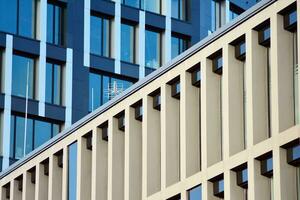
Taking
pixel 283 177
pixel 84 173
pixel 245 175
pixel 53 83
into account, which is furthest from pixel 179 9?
pixel 283 177

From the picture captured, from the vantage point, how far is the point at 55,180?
69.4 m

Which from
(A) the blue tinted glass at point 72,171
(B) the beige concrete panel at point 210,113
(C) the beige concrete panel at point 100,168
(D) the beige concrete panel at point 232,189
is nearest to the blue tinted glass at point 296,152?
Result: (D) the beige concrete panel at point 232,189

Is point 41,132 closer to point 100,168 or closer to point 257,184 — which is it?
point 100,168

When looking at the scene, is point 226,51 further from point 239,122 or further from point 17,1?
point 17,1

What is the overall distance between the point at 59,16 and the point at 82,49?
7.89ft

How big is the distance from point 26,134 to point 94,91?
5.62 metres

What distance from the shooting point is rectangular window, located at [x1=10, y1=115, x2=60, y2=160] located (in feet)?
291

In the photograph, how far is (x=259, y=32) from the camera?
5397 cm

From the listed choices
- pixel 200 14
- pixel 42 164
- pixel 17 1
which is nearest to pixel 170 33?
pixel 200 14

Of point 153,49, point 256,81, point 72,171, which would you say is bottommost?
point 256,81

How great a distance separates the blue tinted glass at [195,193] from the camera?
56.5 metres

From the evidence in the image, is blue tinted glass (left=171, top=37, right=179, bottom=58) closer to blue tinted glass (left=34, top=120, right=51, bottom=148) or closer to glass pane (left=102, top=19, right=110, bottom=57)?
glass pane (left=102, top=19, right=110, bottom=57)

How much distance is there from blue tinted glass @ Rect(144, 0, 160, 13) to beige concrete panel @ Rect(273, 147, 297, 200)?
4492 centimetres

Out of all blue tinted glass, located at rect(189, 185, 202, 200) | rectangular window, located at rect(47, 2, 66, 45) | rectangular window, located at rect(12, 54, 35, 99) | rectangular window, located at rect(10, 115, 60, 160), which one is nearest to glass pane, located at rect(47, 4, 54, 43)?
rectangular window, located at rect(47, 2, 66, 45)
